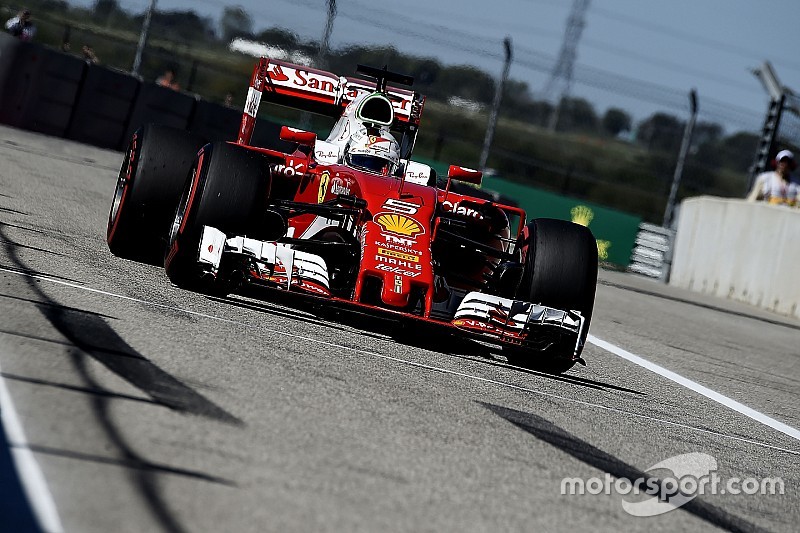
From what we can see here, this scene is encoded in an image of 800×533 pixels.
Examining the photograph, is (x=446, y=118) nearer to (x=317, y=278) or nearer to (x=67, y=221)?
(x=67, y=221)

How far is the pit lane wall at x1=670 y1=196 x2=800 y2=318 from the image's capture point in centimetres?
1738

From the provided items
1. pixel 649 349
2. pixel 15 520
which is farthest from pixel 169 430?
pixel 649 349

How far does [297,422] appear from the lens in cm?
472

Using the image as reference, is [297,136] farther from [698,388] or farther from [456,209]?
[698,388]

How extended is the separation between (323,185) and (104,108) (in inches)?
582

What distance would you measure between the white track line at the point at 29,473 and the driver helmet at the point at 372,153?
524 cm

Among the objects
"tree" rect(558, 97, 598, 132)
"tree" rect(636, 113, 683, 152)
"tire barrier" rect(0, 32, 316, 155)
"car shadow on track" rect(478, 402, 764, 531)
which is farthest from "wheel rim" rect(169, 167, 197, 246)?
"tree" rect(558, 97, 598, 132)

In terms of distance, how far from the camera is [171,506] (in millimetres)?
3502

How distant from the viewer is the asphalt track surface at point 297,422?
3.68 metres

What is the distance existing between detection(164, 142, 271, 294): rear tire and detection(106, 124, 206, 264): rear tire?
0.69 metres

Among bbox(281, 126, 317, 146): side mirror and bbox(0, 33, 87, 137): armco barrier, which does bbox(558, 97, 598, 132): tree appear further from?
bbox(281, 126, 317, 146): side mirror

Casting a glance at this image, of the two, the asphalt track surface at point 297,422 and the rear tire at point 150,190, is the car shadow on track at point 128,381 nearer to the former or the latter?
the asphalt track surface at point 297,422

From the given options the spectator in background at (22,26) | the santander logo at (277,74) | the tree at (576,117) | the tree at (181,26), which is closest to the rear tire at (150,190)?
the santander logo at (277,74)

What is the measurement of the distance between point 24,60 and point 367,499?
1881cm
